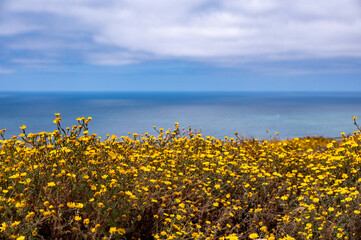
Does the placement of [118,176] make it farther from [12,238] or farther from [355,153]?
[355,153]

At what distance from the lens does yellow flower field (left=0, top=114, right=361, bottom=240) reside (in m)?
4.07

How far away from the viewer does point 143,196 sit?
4.50 metres

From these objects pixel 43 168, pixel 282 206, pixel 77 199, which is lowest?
pixel 282 206

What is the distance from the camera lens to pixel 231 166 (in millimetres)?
6402

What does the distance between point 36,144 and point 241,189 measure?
149 inches

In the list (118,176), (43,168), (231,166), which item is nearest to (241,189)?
(231,166)

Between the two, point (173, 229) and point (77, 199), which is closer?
point (77, 199)

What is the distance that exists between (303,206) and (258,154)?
265cm

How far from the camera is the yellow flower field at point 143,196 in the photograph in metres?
4.07

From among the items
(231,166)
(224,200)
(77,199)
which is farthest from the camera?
(231,166)

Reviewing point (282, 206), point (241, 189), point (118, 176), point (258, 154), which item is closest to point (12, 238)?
point (118, 176)

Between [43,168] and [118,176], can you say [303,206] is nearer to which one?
[118,176]

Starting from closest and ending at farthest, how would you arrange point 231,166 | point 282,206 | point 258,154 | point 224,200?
point 224,200 → point 282,206 → point 231,166 → point 258,154

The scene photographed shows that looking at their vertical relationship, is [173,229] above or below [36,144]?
below
